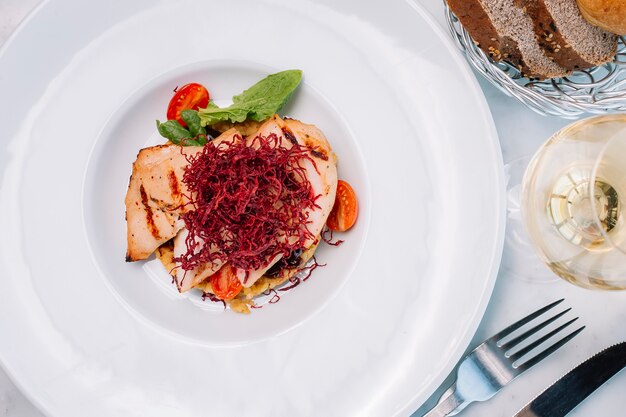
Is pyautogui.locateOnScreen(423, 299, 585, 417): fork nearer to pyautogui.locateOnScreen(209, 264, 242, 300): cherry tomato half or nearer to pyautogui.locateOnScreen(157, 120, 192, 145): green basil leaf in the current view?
pyautogui.locateOnScreen(209, 264, 242, 300): cherry tomato half

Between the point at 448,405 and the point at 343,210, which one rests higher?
the point at 343,210

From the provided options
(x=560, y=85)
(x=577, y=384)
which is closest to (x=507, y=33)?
(x=560, y=85)

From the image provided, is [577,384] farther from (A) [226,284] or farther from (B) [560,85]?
(A) [226,284]

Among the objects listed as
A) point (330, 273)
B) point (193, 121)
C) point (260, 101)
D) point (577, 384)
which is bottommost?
point (577, 384)

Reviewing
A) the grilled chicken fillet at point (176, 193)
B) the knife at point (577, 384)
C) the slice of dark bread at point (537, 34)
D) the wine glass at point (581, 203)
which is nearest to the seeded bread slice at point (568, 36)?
the slice of dark bread at point (537, 34)

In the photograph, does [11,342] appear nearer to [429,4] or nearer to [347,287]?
[347,287]

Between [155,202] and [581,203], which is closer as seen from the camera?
[581,203]

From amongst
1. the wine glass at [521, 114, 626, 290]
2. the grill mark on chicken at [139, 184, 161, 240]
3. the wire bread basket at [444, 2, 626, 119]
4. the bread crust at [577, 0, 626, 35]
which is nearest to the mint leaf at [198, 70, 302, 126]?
the grill mark on chicken at [139, 184, 161, 240]

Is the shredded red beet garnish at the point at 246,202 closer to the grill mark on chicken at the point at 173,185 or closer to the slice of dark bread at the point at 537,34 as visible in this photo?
the grill mark on chicken at the point at 173,185

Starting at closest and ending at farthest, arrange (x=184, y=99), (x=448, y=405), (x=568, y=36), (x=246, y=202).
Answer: (x=568, y=36)
(x=246, y=202)
(x=448, y=405)
(x=184, y=99)
